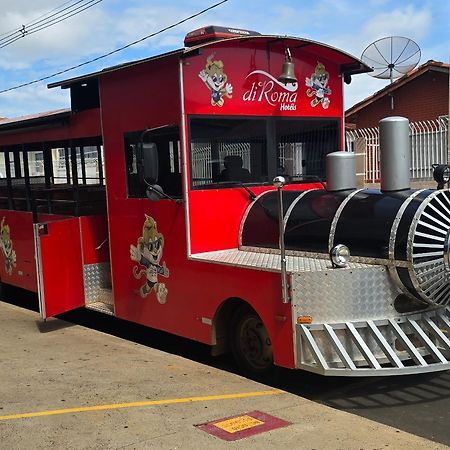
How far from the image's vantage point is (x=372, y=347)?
4574mm

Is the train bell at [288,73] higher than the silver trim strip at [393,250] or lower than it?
higher

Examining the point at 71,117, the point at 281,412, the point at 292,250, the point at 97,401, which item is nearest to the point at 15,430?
the point at 97,401

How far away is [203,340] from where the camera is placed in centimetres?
557

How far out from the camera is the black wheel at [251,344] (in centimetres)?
514

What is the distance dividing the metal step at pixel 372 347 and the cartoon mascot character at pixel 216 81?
7.80 ft

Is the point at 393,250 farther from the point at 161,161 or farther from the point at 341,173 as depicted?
the point at 161,161

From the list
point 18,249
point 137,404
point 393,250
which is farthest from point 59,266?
point 393,250

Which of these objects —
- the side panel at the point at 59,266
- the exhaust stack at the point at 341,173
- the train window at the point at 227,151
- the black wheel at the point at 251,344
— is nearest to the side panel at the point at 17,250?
the side panel at the point at 59,266

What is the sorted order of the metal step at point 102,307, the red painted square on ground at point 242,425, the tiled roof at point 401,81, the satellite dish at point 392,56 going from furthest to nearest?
1. the tiled roof at point 401,81
2. the satellite dish at point 392,56
3. the metal step at point 102,307
4. the red painted square on ground at point 242,425

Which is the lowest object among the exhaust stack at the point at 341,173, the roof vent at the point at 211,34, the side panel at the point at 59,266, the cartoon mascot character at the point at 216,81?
the side panel at the point at 59,266

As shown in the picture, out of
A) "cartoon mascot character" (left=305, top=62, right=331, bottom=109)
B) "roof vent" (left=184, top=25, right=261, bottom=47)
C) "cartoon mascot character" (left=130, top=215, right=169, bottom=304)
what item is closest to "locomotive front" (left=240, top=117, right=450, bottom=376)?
"cartoon mascot character" (left=130, top=215, right=169, bottom=304)

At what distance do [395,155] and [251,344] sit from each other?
2.00 metres

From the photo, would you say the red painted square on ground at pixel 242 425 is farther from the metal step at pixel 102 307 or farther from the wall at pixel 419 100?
the wall at pixel 419 100

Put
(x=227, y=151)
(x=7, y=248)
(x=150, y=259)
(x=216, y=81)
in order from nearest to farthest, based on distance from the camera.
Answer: (x=216, y=81), (x=227, y=151), (x=150, y=259), (x=7, y=248)
